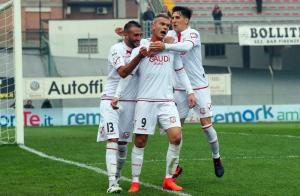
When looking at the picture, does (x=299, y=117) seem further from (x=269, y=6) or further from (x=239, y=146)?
(x=239, y=146)

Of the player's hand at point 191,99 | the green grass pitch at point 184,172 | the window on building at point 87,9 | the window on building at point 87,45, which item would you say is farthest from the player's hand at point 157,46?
the window on building at point 87,9

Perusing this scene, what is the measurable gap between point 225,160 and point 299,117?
26.3 meters

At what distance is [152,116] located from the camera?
392 inches

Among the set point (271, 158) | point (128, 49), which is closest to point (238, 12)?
point (271, 158)

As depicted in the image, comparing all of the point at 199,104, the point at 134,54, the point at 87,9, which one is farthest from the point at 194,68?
the point at 87,9

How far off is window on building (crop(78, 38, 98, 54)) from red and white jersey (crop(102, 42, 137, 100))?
97.8 ft

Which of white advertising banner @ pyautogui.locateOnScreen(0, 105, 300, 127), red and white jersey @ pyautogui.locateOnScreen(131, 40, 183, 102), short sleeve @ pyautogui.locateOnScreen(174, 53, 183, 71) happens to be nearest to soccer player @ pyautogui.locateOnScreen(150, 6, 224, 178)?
short sleeve @ pyautogui.locateOnScreen(174, 53, 183, 71)

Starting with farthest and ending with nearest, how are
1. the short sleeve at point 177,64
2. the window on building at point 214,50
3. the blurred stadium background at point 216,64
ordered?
the window on building at point 214,50 < the blurred stadium background at point 216,64 < the short sleeve at point 177,64

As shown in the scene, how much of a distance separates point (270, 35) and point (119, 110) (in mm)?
34261

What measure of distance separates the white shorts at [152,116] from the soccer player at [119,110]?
22cm

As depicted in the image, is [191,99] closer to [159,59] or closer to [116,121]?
[159,59]

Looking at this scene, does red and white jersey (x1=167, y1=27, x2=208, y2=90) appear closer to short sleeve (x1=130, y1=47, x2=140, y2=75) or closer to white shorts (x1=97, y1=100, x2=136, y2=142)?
white shorts (x1=97, y1=100, x2=136, y2=142)

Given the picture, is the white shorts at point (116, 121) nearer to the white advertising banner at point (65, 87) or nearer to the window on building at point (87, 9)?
the white advertising banner at point (65, 87)

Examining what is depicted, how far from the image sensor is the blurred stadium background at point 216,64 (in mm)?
39156
